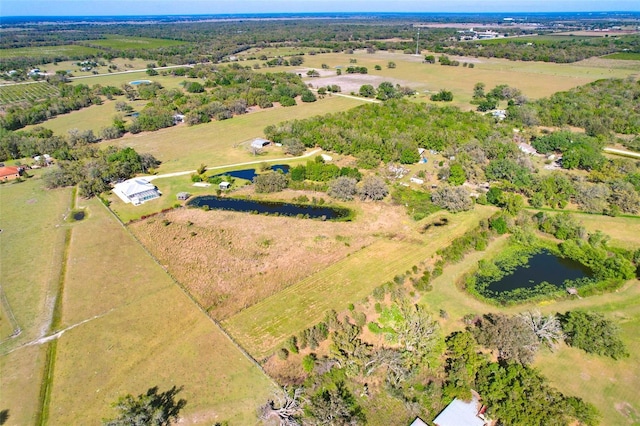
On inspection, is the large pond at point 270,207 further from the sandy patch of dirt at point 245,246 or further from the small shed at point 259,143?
the small shed at point 259,143

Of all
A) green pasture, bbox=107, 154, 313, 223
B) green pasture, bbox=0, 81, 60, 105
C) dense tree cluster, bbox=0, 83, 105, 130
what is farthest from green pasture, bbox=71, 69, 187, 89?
green pasture, bbox=107, 154, 313, 223

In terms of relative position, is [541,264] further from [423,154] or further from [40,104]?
[40,104]

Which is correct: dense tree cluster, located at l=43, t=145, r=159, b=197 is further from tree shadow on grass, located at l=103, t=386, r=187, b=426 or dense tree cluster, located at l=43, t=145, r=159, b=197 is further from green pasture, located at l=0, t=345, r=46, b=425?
tree shadow on grass, located at l=103, t=386, r=187, b=426

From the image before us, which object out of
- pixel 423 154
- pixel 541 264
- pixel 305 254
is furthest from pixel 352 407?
pixel 423 154

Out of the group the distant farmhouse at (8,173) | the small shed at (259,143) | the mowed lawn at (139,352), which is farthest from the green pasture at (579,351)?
the distant farmhouse at (8,173)

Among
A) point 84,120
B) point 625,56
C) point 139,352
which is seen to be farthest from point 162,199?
point 625,56
